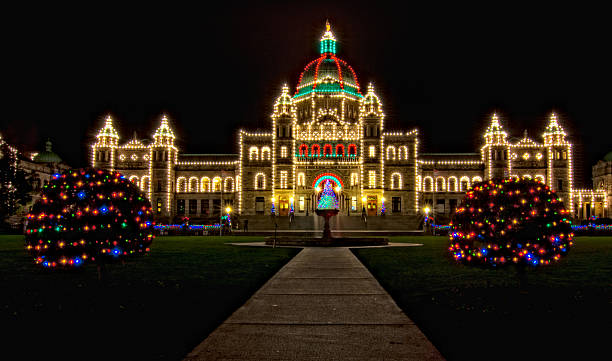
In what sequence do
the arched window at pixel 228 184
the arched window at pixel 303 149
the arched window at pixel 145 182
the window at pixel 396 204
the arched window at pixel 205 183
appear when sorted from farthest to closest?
the arched window at pixel 205 183, the arched window at pixel 228 184, the arched window at pixel 145 182, the arched window at pixel 303 149, the window at pixel 396 204

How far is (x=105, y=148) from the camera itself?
3184 inches

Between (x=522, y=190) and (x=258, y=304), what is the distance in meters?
8.25

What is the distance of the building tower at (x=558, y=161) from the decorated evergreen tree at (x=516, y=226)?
231 feet

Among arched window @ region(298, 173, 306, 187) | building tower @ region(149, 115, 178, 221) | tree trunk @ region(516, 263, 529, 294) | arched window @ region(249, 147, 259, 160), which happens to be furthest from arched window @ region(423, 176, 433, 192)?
tree trunk @ region(516, 263, 529, 294)

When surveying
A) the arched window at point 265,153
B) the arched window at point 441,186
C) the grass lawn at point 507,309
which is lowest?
the grass lawn at point 507,309

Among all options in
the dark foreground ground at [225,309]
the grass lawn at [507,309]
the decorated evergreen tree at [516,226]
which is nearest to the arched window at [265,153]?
the dark foreground ground at [225,309]

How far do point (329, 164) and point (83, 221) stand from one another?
6068cm

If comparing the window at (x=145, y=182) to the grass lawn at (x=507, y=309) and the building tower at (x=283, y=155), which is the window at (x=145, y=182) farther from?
the grass lawn at (x=507, y=309)

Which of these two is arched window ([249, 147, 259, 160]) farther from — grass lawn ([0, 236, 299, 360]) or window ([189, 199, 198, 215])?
grass lawn ([0, 236, 299, 360])

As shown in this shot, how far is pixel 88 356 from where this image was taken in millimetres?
7465

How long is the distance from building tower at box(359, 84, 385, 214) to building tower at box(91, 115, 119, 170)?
3883 cm

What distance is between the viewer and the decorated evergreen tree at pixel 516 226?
46.2ft

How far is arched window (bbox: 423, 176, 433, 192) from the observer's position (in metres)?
81.5

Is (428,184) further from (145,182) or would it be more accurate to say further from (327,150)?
(145,182)
